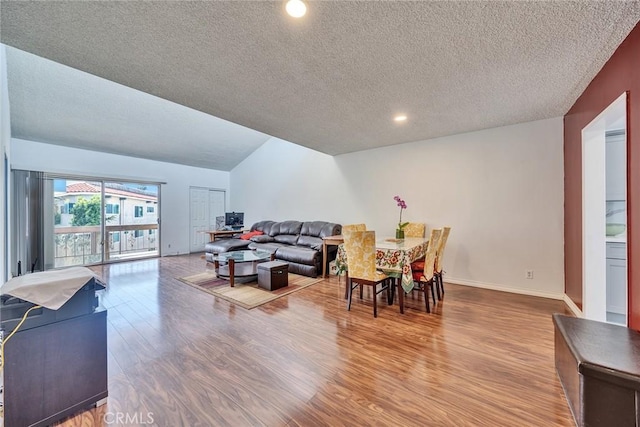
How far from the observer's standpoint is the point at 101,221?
5.83m

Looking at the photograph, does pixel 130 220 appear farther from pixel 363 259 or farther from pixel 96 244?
pixel 363 259

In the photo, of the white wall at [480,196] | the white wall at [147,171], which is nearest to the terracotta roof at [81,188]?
the white wall at [147,171]

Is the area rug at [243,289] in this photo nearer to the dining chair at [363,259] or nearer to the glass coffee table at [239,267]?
the glass coffee table at [239,267]

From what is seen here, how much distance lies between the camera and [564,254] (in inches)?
132

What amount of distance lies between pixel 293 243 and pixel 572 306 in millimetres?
4690

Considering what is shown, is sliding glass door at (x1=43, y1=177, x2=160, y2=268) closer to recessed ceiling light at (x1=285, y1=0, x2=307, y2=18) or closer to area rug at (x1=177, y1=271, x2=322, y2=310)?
area rug at (x1=177, y1=271, x2=322, y2=310)

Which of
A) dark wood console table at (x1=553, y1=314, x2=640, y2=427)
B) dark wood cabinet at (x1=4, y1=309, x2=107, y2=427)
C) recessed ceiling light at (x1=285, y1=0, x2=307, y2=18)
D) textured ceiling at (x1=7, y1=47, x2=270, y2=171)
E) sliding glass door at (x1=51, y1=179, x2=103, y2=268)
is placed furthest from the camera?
sliding glass door at (x1=51, y1=179, x2=103, y2=268)

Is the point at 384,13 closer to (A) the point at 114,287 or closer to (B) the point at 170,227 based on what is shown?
(A) the point at 114,287

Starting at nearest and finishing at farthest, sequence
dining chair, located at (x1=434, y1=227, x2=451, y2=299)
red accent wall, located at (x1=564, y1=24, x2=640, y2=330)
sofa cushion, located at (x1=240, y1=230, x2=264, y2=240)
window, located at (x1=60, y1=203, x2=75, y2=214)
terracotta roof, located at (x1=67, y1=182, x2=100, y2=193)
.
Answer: red accent wall, located at (x1=564, y1=24, x2=640, y2=330)
dining chair, located at (x1=434, y1=227, x2=451, y2=299)
window, located at (x1=60, y1=203, x2=75, y2=214)
terracotta roof, located at (x1=67, y1=182, x2=100, y2=193)
sofa cushion, located at (x1=240, y1=230, x2=264, y2=240)

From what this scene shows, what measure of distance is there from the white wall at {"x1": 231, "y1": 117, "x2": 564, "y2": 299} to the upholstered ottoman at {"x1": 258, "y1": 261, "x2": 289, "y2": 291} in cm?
216

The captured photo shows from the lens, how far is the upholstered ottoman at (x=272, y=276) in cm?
389

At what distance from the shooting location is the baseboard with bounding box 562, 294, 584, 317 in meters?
2.77

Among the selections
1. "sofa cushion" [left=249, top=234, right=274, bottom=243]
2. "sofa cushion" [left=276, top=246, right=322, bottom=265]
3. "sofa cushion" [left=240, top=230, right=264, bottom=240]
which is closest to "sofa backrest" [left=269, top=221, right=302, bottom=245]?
"sofa cushion" [left=249, top=234, right=274, bottom=243]

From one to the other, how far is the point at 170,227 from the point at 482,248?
7.58 m
